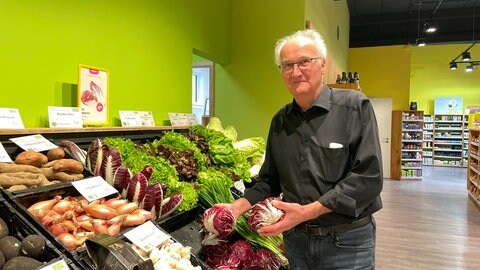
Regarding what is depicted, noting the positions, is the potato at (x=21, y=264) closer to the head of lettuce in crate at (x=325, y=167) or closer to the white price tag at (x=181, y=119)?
the head of lettuce in crate at (x=325, y=167)

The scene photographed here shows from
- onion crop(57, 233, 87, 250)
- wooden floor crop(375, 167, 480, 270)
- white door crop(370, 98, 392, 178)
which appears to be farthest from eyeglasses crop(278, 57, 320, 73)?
white door crop(370, 98, 392, 178)

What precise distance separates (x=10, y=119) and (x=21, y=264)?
109 cm

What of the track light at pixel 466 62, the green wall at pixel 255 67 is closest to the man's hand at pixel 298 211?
the green wall at pixel 255 67

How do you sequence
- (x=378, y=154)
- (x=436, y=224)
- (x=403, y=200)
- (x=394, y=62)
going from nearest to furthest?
(x=378, y=154) → (x=436, y=224) → (x=403, y=200) → (x=394, y=62)

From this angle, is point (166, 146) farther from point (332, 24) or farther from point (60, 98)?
point (332, 24)

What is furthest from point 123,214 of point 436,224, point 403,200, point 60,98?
point 403,200

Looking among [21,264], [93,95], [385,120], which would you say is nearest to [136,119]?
[93,95]

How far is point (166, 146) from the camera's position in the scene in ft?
8.37

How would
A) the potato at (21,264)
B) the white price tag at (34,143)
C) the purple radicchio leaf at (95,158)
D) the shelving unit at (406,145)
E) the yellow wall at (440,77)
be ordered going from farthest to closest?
1. the yellow wall at (440,77)
2. the shelving unit at (406,145)
3. the purple radicchio leaf at (95,158)
4. the white price tag at (34,143)
5. the potato at (21,264)

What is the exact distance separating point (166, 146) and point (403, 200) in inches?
281

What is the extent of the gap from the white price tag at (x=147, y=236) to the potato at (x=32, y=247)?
316 millimetres

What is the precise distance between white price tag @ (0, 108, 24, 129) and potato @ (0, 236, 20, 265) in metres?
0.88

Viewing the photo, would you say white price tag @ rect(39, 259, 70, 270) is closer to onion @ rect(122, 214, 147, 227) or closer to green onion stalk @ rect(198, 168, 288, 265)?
onion @ rect(122, 214, 147, 227)

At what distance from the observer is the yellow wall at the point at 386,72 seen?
37.7ft
